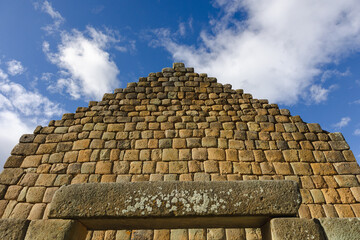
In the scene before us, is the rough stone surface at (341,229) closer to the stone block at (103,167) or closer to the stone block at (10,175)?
the stone block at (103,167)

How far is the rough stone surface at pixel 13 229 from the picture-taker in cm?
148

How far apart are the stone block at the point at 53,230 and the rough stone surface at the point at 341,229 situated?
1810 mm

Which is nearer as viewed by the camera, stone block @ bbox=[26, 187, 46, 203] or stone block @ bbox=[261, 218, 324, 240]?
stone block @ bbox=[261, 218, 324, 240]

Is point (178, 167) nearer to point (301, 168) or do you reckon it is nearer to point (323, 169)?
point (301, 168)

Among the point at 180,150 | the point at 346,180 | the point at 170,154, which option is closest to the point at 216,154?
the point at 180,150

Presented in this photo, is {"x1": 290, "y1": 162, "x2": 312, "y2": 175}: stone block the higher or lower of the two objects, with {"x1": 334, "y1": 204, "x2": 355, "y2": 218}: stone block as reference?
higher

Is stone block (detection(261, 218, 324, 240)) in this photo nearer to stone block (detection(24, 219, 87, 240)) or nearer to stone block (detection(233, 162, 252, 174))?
stone block (detection(24, 219, 87, 240))

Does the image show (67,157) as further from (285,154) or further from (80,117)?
(285,154)

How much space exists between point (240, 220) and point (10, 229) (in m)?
1.68

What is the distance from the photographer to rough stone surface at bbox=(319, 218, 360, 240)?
1466 mm

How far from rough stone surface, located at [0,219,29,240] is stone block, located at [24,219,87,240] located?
38mm

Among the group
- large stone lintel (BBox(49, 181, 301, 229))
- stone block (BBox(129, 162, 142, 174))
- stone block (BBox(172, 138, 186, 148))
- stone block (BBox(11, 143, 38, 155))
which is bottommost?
large stone lintel (BBox(49, 181, 301, 229))

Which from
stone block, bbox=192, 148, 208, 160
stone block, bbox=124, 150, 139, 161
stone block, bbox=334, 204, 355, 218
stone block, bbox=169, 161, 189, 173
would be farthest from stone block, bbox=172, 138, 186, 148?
stone block, bbox=334, 204, 355, 218

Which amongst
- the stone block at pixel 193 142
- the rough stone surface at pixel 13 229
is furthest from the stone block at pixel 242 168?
the rough stone surface at pixel 13 229
